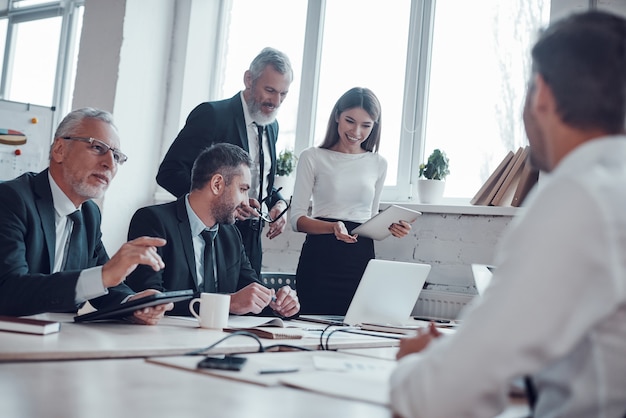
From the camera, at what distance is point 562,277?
766 millimetres

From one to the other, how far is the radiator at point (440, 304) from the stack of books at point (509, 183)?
0.49m

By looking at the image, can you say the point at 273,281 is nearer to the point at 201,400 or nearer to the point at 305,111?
the point at 305,111

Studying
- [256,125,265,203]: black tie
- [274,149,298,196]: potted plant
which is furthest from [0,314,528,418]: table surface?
[274,149,298,196]: potted plant

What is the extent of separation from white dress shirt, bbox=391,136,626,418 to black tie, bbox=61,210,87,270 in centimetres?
163

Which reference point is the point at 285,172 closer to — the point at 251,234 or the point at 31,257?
the point at 251,234

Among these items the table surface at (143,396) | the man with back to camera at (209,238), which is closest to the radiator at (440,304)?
the man with back to camera at (209,238)

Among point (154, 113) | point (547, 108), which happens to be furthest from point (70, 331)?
point (154, 113)

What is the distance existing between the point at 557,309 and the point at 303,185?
8.48ft

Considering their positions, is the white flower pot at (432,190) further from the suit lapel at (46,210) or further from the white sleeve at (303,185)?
the suit lapel at (46,210)

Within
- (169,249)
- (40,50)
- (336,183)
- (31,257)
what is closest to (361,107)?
(336,183)

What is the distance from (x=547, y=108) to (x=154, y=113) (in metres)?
4.14

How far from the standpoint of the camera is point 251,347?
61.9 inches

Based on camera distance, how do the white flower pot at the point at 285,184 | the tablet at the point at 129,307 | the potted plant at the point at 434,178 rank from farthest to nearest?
the white flower pot at the point at 285,184
the potted plant at the point at 434,178
the tablet at the point at 129,307

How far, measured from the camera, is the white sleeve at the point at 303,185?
3318mm
